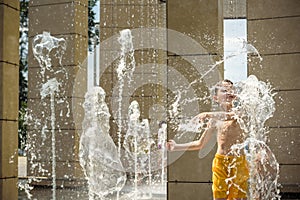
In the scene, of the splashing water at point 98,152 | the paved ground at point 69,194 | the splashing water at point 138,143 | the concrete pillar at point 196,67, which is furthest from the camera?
the splashing water at point 138,143

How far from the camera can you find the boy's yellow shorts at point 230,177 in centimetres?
523

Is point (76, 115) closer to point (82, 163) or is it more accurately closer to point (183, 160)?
point (82, 163)

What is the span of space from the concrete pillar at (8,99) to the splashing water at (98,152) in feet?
5.73

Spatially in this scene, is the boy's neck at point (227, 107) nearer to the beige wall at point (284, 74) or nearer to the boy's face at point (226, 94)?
the boy's face at point (226, 94)

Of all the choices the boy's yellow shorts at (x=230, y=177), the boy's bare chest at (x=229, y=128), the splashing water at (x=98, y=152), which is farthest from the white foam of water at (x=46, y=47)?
the boy's yellow shorts at (x=230, y=177)

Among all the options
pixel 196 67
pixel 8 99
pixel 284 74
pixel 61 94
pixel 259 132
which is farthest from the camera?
pixel 61 94

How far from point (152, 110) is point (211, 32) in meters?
5.91

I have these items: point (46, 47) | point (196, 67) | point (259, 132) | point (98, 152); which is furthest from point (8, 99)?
point (98, 152)

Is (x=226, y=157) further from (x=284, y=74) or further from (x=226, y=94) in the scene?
(x=284, y=74)

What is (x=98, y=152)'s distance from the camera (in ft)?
36.3

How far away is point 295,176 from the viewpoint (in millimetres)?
7910

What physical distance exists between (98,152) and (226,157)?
19.9 feet

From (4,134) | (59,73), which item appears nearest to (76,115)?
(59,73)

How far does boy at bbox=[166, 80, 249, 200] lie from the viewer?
524 centimetres
